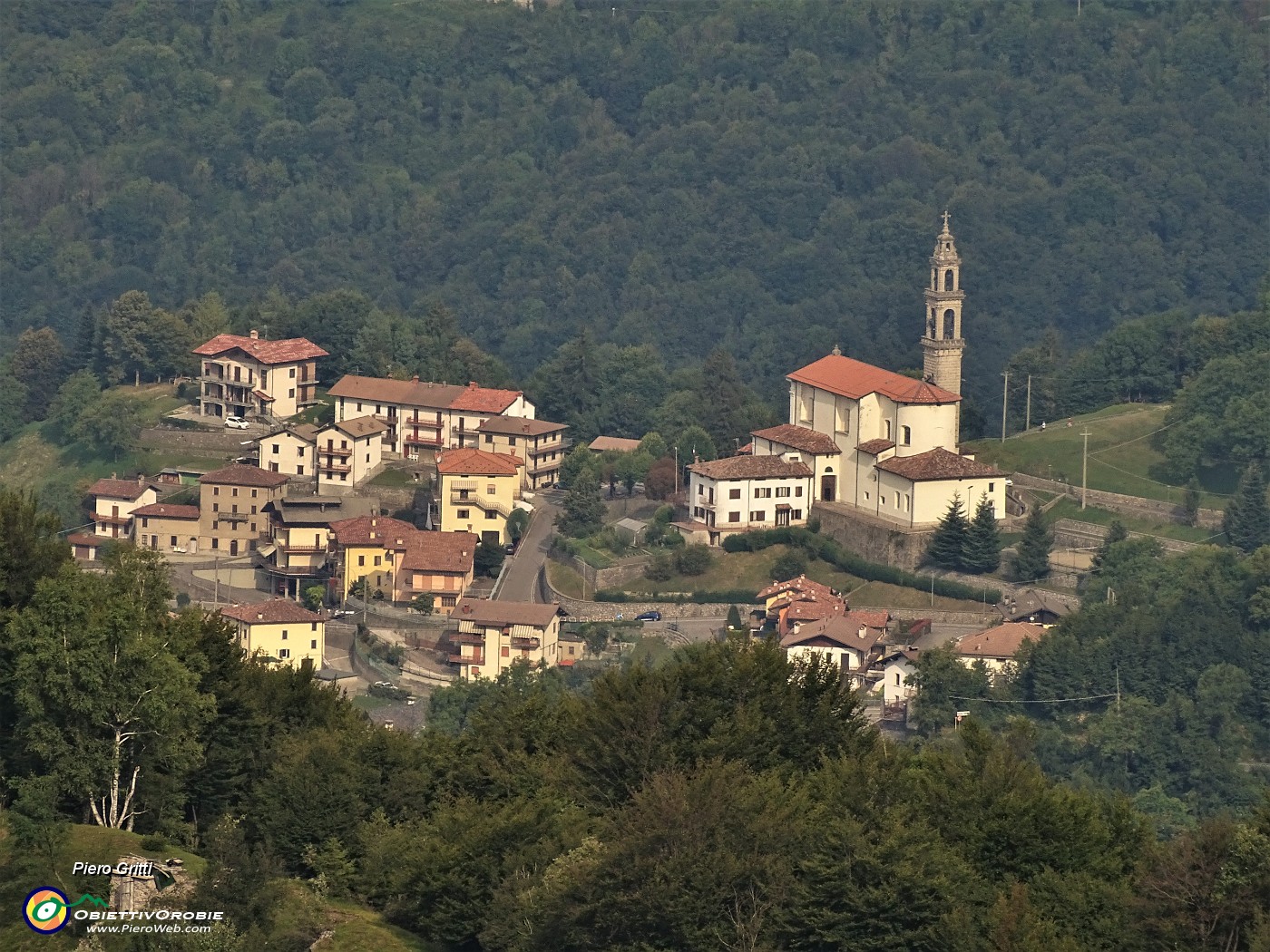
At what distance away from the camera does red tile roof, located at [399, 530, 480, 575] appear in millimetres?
76812

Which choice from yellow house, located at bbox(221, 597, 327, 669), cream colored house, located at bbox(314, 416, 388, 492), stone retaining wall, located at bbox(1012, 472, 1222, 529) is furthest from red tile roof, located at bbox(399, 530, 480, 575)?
stone retaining wall, located at bbox(1012, 472, 1222, 529)

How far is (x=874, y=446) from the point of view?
7625cm

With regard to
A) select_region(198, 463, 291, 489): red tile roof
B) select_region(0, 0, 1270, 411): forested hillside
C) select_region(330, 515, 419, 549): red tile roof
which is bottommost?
select_region(330, 515, 419, 549): red tile roof

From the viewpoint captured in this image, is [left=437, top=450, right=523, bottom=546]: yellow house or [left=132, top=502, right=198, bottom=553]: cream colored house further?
[left=132, top=502, right=198, bottom=553]: cream colored house

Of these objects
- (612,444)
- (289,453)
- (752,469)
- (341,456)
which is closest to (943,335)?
(752,469)

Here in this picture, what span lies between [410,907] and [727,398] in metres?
52.7

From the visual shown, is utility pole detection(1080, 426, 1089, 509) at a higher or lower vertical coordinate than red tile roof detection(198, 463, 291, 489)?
higher

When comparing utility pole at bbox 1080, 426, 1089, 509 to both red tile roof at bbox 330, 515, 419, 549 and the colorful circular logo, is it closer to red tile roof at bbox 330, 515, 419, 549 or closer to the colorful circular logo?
red tile roof at bbox 330, 515, 419, 549

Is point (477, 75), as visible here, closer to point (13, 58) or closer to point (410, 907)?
point (13, 58)

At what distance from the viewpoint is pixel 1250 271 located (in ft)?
495

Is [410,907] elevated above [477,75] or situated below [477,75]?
below

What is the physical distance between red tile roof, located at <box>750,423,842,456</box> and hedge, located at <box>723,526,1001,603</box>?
2.13 meters

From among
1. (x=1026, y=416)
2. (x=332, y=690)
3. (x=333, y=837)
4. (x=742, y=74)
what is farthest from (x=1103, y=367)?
(x=742, y=74)

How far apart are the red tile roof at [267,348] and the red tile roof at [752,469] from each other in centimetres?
1524
